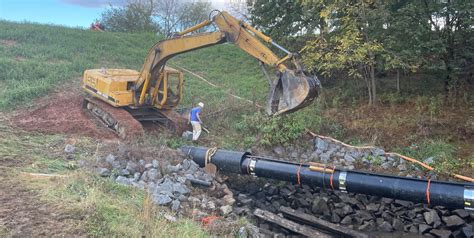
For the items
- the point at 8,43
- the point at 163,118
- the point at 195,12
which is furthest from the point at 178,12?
the point at 163,118

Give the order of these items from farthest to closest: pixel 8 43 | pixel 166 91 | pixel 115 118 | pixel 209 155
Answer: pixel 8 43 → pixel 166 91 → pixel 115 118 → pixel 209 155

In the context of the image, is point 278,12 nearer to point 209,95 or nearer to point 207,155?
point 209,95

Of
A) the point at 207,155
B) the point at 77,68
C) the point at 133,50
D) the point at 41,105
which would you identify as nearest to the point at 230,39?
the point at 207,155

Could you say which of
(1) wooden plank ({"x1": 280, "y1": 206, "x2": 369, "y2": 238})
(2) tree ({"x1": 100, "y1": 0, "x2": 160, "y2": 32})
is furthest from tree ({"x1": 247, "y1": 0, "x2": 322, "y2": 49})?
(2) tree ({"x1": 100, "y1": 0, "x2": 160, "y2": 32})

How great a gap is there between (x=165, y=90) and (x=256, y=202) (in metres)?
4.68

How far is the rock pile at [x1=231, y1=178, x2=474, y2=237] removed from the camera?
9.55m

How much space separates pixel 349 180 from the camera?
951 centimetres

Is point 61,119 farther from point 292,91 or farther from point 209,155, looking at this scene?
point 292,91

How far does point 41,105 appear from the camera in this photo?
1488 cm

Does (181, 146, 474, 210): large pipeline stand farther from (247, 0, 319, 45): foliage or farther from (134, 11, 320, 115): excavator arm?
(247, 0, 319, 45): foliage

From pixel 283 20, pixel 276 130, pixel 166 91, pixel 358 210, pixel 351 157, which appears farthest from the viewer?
pixel 283 20

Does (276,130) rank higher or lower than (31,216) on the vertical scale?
higher

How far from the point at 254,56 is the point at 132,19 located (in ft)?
100

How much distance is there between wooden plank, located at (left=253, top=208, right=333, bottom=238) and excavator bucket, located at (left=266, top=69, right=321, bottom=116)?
212 cm
